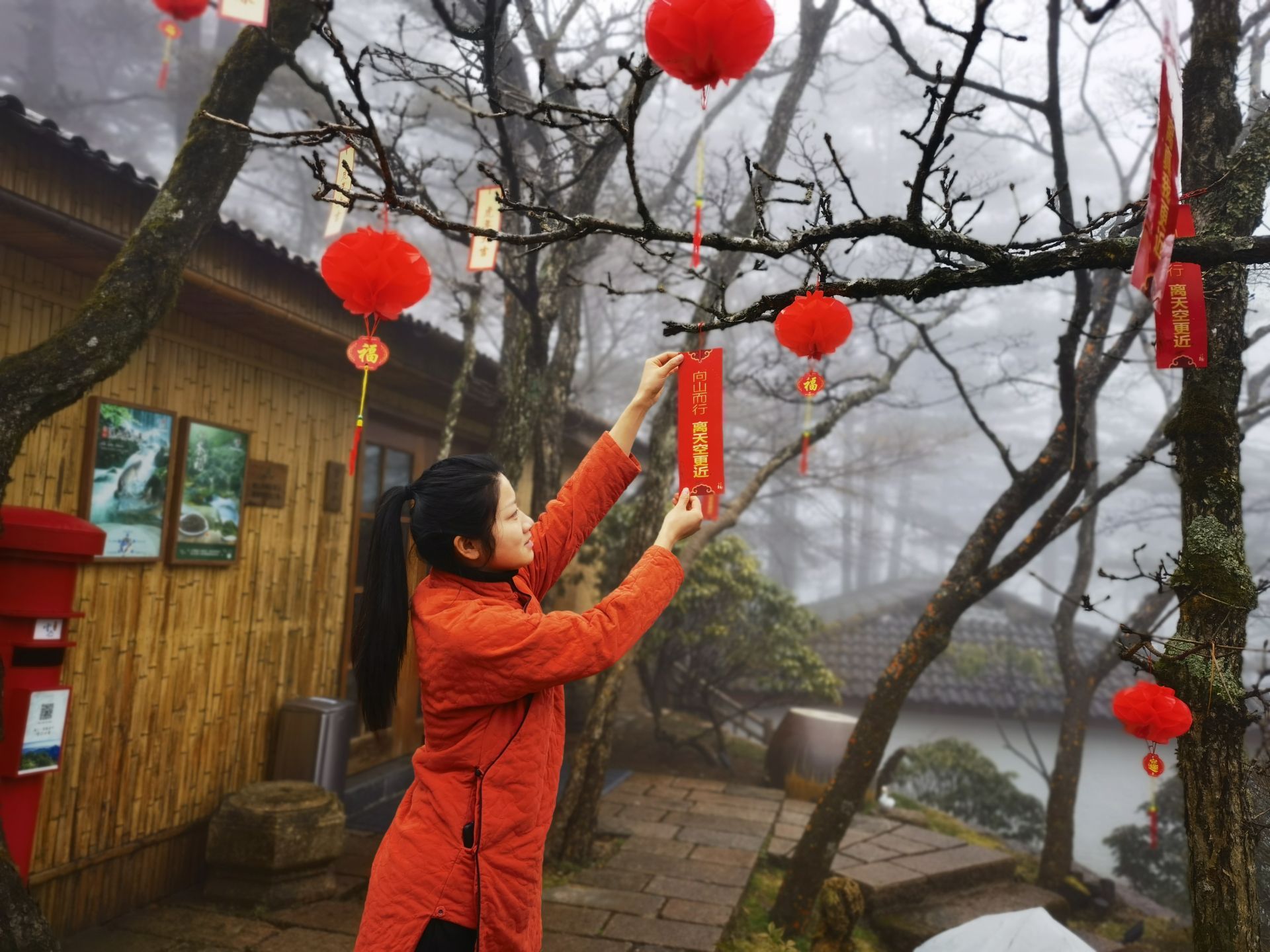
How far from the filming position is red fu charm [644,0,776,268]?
248cm

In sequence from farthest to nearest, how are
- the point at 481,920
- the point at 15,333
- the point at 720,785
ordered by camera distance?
the point at 720,785, the point at 15,333, the point at 481,920

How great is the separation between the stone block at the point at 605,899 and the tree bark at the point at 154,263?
3.77 metres

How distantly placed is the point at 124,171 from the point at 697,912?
5.08m

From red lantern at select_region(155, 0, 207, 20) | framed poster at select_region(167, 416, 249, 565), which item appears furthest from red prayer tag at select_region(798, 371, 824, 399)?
framed poster at select_region(167, 416, 249, 565)

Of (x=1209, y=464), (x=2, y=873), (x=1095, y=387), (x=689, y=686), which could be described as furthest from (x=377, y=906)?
(x=689, y=686)

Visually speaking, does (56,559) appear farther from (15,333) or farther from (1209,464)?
(1209,464)

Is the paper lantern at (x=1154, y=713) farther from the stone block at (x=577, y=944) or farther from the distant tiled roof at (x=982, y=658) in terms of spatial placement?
the distant tiled roof at (x=982, y=658)

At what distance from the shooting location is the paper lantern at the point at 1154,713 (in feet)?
9.16

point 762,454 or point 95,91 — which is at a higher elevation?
point 95,91

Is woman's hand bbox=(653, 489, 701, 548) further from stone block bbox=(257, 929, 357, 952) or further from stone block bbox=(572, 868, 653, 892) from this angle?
stone block bbox=(572, 868, 653, 892)

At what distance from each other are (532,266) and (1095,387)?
3.69 meters

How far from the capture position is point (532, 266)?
581 cm

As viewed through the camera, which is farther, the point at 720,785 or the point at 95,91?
the point at 95,91

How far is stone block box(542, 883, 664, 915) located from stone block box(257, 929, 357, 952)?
1.23 meters
